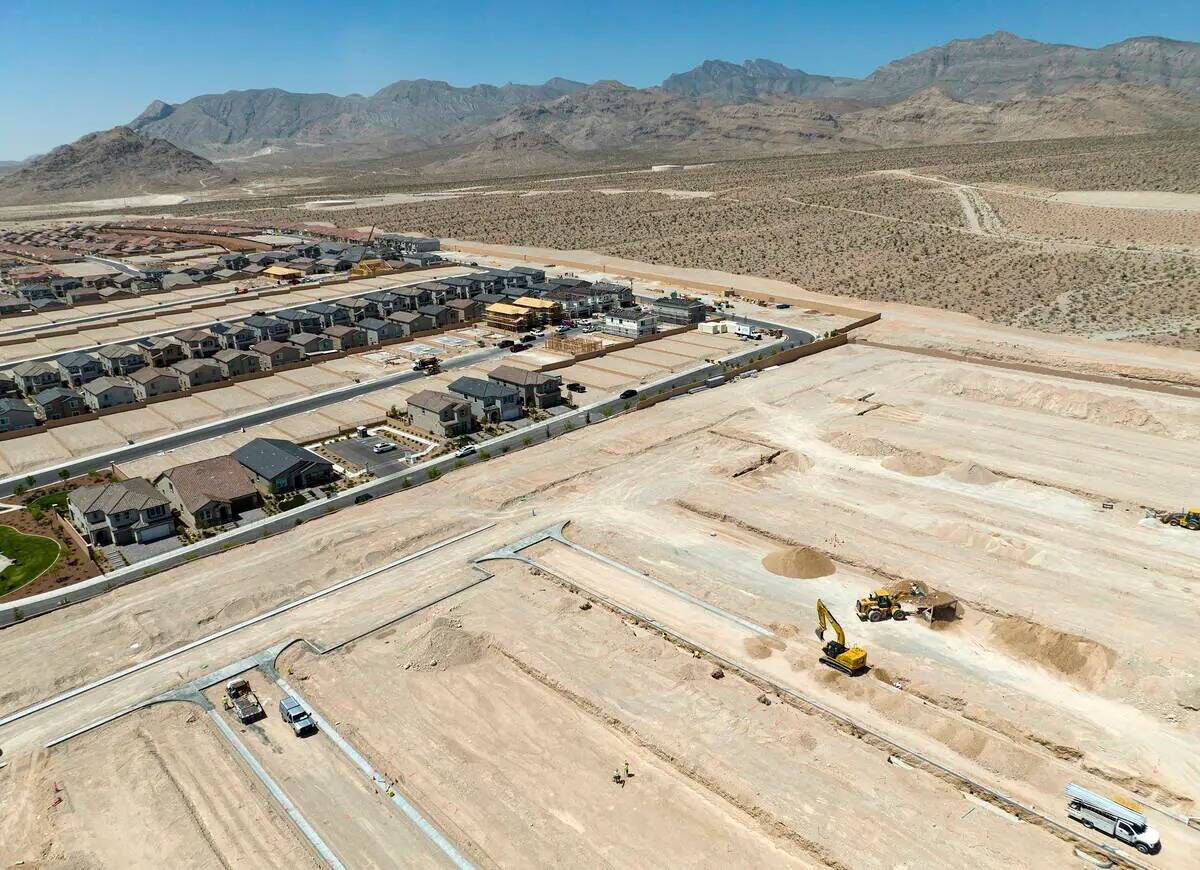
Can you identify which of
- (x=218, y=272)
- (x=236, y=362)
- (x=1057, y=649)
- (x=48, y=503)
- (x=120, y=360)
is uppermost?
(x=218, y=272)

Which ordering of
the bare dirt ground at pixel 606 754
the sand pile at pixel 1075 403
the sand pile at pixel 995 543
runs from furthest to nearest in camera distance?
1. the sand pile at pixel 1075 403
2. the sand pile at pixel 995 543
3. the bare dirt ground at pixel 606 754

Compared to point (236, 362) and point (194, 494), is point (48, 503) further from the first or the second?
point (236, 362)

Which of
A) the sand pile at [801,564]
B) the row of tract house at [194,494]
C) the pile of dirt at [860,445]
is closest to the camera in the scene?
the sand pile at [801,564]

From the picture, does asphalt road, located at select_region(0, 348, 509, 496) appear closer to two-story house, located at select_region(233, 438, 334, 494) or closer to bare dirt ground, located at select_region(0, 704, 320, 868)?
two-story house, located at select_region(233, 438, 334, 494)

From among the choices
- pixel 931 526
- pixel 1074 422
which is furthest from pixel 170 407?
pixel 1074 422

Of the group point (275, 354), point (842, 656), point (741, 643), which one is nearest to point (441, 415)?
point (275, 354)

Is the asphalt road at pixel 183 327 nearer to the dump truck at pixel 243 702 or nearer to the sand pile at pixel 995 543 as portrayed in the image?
the dump truck at pixel 243 702

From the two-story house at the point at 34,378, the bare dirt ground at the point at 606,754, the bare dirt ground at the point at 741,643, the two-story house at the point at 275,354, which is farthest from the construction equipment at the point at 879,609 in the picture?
the two-story house at the point at 34,378

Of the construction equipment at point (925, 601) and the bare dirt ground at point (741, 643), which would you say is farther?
the construction equipment at point (925, 601)
